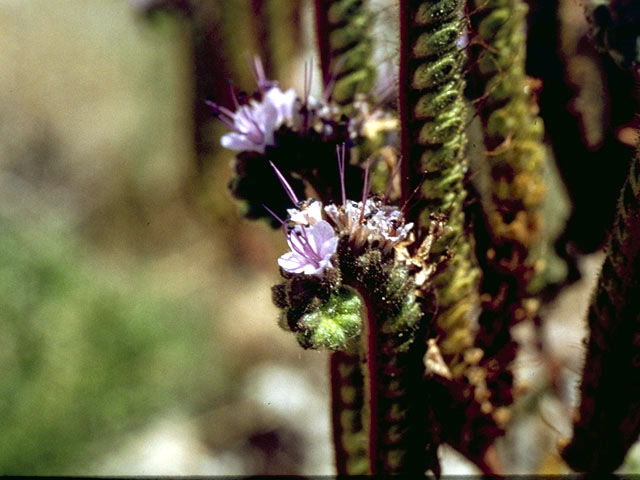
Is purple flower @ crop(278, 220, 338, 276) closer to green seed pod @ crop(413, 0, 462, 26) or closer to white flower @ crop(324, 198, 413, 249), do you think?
white flower @ crop(324, 198, 413, 249)

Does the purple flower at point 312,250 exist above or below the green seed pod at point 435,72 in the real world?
below

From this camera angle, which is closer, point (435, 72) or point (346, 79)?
point (435, 72)

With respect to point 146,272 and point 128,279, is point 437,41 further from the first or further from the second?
point 146,272

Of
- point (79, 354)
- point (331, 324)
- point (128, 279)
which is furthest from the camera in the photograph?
point (128, 279)

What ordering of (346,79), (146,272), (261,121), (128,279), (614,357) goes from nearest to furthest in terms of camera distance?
(614,357) < (261,121) < (346,79) < (128,279) < (146,272)

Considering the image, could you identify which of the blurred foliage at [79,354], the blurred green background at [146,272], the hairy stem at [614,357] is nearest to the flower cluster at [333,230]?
the hairy stem at [614,357]

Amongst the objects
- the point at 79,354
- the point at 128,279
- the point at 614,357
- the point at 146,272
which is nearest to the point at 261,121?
the point at 614,357

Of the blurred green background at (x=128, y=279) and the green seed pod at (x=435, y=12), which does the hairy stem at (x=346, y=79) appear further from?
the blurred green background at (x=128, y=279)
